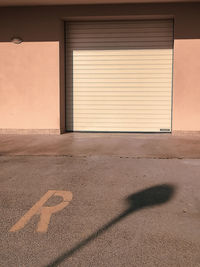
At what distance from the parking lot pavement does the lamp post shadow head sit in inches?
0.5

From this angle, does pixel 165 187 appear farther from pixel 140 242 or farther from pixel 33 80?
pixel 33 80

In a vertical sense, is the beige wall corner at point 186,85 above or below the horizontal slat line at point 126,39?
below

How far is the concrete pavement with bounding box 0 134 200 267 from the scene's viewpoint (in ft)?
9.96

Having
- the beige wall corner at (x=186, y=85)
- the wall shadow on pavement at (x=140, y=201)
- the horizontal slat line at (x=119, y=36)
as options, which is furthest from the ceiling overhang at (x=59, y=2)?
the wall shadow on pavement at (x=140, y=201)

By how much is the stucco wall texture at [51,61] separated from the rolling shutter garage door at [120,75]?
1.32 feet

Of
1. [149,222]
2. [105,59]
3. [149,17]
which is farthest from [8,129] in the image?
[149,222]

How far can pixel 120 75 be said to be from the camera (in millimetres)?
10883

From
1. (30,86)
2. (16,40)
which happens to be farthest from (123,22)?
(30,86)

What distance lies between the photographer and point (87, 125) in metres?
11.2

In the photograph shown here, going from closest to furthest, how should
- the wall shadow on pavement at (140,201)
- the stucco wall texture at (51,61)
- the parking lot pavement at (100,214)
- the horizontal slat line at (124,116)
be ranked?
the parking lot pavement at (100,214) → the wall shadow on pavement at (140,201) → the stucco wall texture at (51,61) → the horizontal slat line at (124,116)

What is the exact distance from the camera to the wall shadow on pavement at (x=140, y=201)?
322cm

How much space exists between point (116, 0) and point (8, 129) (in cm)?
520

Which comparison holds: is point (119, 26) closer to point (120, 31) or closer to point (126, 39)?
point (120, 31)

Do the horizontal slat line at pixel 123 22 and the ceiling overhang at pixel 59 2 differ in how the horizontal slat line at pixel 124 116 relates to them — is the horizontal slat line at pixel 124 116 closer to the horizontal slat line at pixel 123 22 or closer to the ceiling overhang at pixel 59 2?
the horizontal slat line at pixel 123 22
